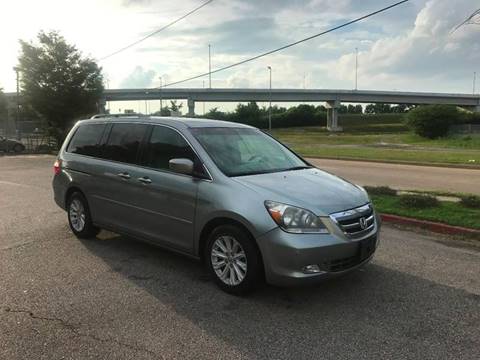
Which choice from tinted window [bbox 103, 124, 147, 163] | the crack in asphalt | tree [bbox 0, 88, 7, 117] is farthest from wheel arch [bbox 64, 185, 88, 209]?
tree [bbox 0, 88, 7, 117]

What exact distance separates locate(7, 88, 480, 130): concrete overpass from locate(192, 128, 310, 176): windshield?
78.9m

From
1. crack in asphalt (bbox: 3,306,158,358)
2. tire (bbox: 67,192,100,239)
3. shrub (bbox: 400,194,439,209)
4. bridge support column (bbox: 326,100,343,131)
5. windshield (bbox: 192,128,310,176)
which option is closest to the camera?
crack in asphalt (bbox: 3,306,158,358)

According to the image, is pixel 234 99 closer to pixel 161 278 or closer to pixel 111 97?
pixel 111 97

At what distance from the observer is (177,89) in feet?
278

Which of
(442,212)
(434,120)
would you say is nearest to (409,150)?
(434,120)

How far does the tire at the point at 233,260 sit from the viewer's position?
459 cm

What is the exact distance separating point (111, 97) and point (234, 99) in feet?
71.2

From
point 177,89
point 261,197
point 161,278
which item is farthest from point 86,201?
point 177,89

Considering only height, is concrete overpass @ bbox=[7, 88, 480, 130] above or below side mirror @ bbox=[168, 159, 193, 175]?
above

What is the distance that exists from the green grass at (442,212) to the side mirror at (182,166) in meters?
4.72

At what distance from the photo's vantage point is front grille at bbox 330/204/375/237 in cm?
453

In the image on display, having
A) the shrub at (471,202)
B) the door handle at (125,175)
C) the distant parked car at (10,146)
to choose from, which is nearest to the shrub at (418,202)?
the shrub at (471,202)

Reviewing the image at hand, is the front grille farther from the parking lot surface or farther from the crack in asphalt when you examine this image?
the crack in asphalt

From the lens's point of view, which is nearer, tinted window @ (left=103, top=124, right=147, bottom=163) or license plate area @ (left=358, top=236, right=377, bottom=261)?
license plate area @ (left=358, top=236, right=377, bottom=261)
